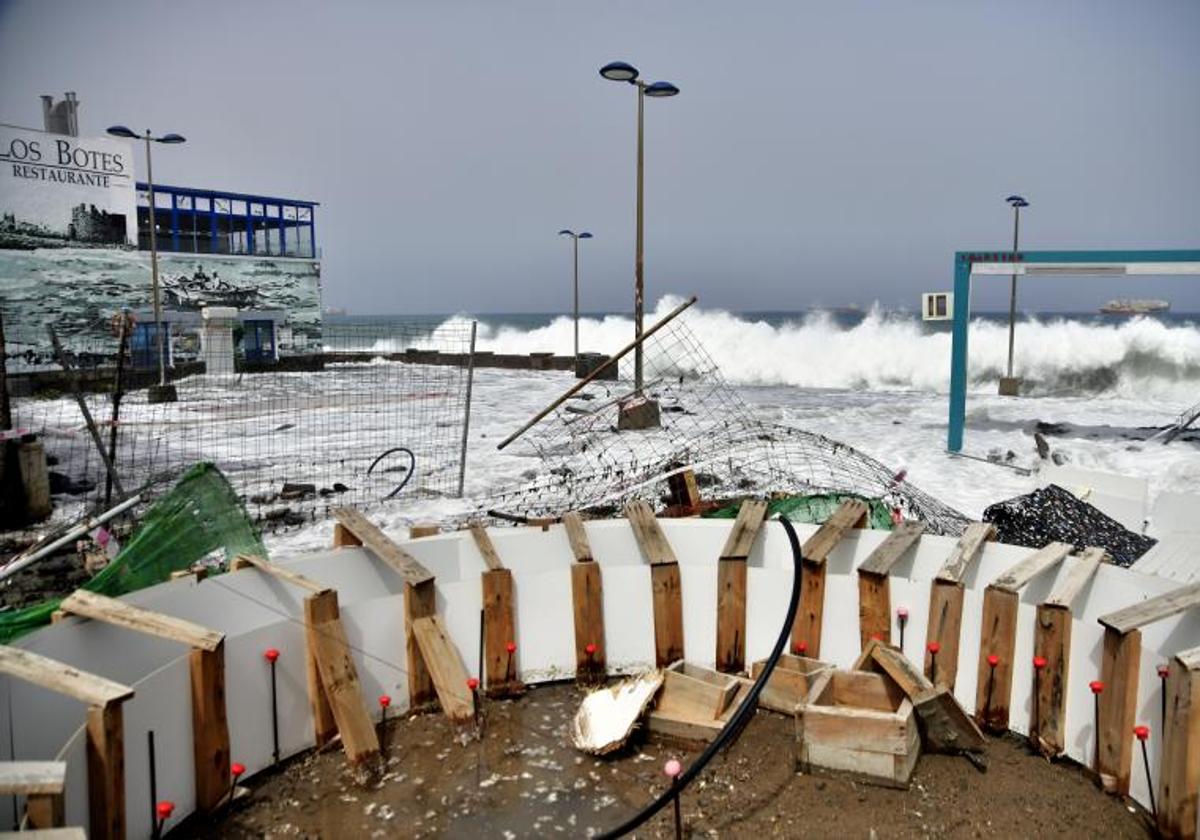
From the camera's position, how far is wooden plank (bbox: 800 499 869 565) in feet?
20.8

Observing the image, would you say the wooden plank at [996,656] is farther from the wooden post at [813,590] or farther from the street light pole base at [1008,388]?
the street light pole base at [1008,388]

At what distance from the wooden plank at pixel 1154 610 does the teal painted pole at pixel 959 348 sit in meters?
11.4

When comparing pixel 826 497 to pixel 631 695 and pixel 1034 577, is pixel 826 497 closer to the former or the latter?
pixel 1034 577

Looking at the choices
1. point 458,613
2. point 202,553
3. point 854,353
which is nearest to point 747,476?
point 458,613

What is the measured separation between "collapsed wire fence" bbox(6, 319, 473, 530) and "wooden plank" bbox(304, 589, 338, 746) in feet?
10.3

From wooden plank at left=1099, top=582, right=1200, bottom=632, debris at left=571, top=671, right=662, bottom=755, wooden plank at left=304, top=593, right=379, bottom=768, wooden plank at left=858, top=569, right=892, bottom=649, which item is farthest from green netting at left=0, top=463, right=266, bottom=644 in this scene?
wooden plank at left=1099, top=582, right=1200, bottom=632

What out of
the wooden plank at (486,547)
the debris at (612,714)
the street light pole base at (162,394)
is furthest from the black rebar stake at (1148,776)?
the street light pole base at (162,394)

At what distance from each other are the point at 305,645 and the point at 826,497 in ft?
15.4

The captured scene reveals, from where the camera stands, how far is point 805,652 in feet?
21.0

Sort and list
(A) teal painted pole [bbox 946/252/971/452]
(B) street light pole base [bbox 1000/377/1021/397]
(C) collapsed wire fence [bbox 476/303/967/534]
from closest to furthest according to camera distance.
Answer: (C) collapsed wire fence [bbox 476/303/967/534] < (A) teal painted pole [bbox 946/252/971/452] < (B) street light pole base [bbox 1000/377/1021/397]

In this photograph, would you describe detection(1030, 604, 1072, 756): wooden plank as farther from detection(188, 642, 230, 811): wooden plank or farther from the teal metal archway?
the teal metal archway

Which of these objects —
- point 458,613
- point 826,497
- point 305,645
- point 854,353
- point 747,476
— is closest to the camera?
point 305,645

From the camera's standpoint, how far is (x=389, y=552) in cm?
601

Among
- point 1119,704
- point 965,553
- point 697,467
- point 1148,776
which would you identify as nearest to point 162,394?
point 697,467
